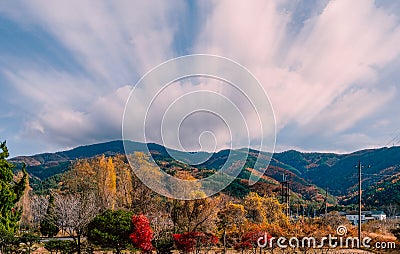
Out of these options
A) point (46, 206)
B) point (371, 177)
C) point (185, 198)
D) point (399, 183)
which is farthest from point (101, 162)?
point (371, 177)

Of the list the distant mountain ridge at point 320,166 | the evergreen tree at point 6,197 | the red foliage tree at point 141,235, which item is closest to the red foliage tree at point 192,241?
the red foliage tree at point 141,235

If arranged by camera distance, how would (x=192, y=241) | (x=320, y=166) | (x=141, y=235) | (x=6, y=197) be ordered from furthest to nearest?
(x=320, y=166)
(x=6, y=197)
(x=192, y=241)
(x=141, y=235)

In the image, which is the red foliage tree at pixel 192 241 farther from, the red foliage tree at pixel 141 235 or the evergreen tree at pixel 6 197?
the evergreen tree at pixel 6 197

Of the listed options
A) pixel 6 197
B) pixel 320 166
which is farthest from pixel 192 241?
pixel 320 166

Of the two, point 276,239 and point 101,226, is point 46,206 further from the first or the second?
point 276,239

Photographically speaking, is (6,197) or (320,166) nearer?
(6,197)

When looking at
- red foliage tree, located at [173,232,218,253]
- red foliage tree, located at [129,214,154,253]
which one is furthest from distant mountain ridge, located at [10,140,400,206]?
red foliage tree, located at [129,214,154,253]

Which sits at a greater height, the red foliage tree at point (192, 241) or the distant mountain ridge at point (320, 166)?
the distant mountain ridge at point (320, 166)

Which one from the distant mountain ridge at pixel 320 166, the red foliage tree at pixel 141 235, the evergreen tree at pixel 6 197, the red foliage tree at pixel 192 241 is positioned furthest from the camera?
the distant mountain ridge at pixel 320 166

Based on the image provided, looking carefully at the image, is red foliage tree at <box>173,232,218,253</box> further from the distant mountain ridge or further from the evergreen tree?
the distant mountain ridge

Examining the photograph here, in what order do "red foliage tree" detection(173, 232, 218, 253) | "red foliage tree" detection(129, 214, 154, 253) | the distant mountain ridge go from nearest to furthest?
"red foliage tree" detection(129, 214, 154, 253) → "red foliage tree" detection(173, 232, 218, 253) → the distant mountain ridge

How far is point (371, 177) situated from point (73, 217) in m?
76.3

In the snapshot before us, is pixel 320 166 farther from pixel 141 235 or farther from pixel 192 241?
pixel 141 235

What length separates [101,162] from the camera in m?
21.3
